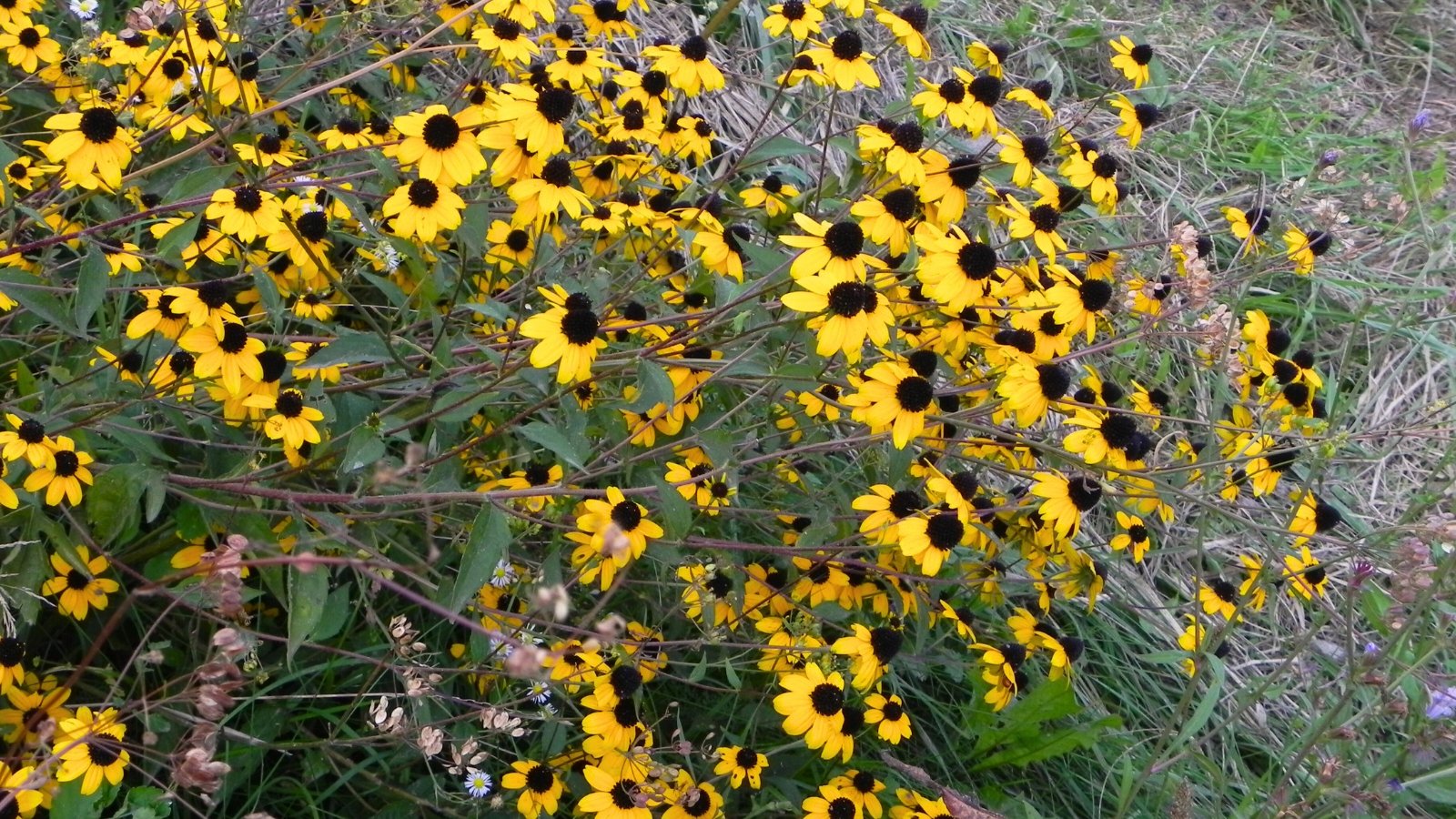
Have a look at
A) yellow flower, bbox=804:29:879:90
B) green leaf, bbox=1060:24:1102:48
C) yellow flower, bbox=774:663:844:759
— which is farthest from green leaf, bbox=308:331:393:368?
green leaf, bbox=1060:24:1102:48

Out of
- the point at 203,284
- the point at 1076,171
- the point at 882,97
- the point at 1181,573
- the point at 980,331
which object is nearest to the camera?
the point at 203,284

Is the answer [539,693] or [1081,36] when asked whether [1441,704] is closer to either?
[539,693]

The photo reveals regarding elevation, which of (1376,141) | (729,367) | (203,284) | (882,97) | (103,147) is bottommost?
(1376,141)

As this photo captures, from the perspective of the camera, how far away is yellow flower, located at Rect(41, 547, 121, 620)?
68.6 inches

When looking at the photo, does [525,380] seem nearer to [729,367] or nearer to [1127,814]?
[729,367]

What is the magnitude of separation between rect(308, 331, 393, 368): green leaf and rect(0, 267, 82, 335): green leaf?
0.33m

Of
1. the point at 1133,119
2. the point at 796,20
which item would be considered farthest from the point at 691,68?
the point at 1133,119

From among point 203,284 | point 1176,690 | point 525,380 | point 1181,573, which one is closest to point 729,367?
point 525,380

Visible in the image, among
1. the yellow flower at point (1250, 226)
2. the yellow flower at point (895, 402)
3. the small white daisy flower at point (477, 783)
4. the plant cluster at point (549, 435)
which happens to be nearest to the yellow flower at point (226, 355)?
the plant cluster at point (549, 435)

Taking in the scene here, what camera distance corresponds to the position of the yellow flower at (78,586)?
1.74m

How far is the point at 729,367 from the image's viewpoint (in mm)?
1690

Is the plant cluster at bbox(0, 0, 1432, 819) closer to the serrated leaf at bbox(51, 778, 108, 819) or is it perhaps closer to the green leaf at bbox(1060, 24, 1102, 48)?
the serrated leaf at bbox(51, 778, 108, 819)

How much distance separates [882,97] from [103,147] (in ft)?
9.29

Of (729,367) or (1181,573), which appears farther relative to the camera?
(1181,573)
